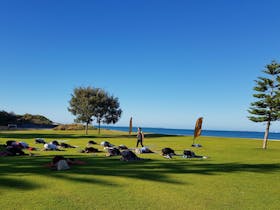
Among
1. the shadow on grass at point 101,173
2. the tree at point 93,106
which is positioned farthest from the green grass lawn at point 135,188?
the tree at point 93,106

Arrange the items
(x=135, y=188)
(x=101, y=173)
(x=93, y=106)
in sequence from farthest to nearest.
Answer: (x=93, y=106), (x=101, y=173), (x=135, y=188)

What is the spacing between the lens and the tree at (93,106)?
5353cm

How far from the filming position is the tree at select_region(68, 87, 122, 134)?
5353 centimetres

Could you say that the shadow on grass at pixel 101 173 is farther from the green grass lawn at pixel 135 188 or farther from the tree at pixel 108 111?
the tree at pixel 108 111

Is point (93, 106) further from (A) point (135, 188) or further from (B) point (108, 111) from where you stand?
(A) point (135, 188)

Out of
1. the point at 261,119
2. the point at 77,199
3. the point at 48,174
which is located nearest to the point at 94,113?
the point at 261,119

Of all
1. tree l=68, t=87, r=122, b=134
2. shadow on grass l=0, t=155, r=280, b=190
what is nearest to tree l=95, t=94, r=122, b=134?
tree l=68, t=87, r=122, b=134

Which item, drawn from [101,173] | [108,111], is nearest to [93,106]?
[108,111]

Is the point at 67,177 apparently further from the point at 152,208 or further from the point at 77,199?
the point at 152,208

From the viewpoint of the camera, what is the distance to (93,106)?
53.5 metres

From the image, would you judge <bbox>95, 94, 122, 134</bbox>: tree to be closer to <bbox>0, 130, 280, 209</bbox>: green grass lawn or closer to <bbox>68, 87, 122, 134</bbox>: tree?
<bbox>68, 87, 122, 134</bbox>: tree

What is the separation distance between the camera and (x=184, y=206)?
7.25 m

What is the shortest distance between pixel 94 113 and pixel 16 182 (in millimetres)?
44874

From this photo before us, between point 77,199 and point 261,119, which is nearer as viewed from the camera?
point 77,199
